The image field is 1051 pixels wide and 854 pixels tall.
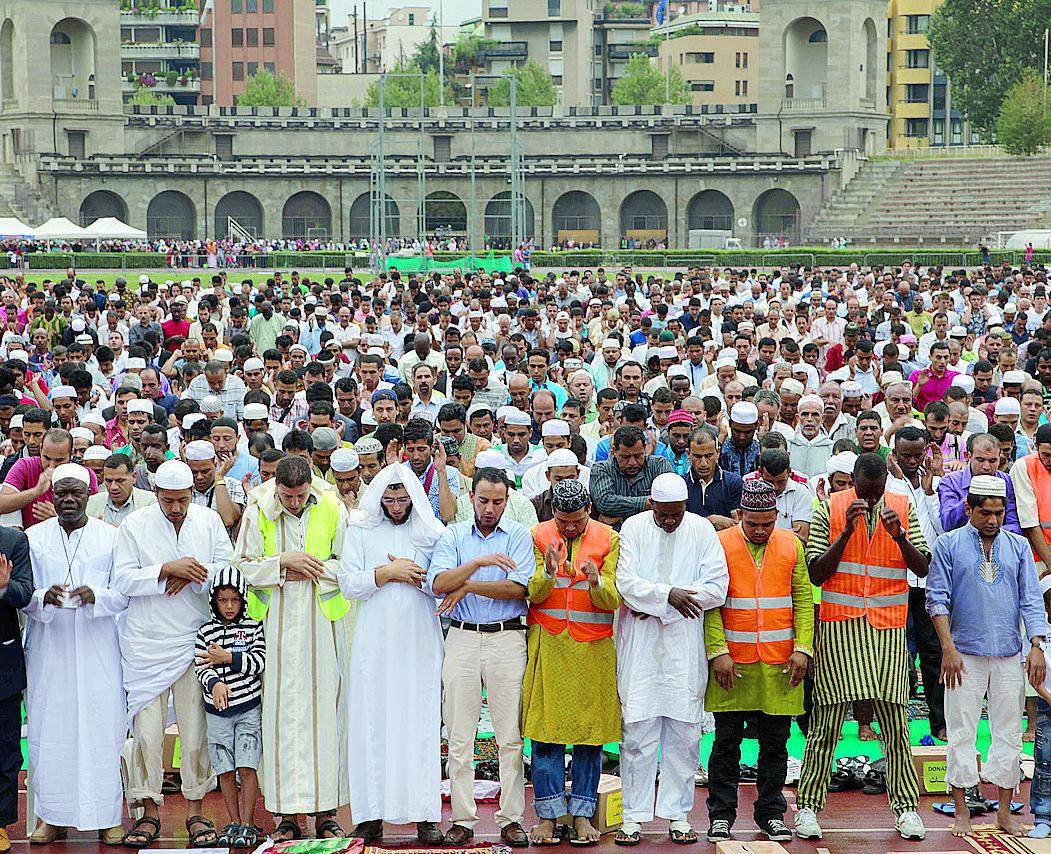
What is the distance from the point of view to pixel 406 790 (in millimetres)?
8180

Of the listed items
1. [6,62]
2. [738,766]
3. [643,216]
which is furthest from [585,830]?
[6,62]

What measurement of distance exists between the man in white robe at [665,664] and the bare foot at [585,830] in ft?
0.43

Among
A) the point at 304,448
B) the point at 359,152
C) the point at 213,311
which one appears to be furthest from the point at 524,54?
the point at 304,448

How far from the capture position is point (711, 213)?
76.2m

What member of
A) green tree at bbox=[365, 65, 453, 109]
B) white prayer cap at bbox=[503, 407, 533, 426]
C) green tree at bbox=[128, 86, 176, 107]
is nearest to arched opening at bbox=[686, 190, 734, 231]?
green tree at bbox=[365, 65, 453, 109]

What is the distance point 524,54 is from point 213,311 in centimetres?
8683

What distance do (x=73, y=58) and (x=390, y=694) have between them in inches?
3052

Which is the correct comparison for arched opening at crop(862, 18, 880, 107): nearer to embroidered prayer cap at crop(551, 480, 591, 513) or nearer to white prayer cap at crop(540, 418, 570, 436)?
white prayer cap at crop(540, 418, 570, 436)

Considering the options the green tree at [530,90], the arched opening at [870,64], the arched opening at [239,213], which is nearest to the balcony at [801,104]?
the arched opening at [870,64]

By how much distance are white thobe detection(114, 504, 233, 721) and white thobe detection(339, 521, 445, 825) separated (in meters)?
0.78

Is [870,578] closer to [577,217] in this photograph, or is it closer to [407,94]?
[577,217]

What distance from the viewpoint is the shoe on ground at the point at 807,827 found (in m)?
8.09

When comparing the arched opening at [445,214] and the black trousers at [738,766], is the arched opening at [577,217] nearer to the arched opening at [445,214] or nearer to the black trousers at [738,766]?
the arched opening at [445,214]

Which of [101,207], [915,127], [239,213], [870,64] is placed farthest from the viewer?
[915,127]
